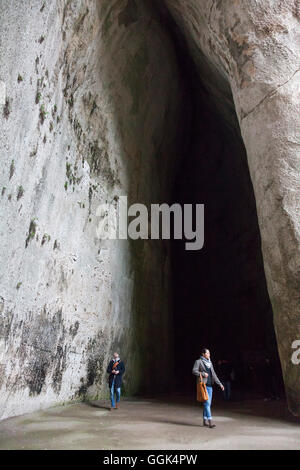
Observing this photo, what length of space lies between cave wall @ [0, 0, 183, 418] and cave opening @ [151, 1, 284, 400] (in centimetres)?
334

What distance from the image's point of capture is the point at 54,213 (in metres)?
8.09

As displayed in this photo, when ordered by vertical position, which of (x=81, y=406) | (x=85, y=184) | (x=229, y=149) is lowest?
(x=81, y=406)

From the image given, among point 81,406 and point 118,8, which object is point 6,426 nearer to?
point 81,406

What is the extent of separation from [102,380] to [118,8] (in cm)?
954

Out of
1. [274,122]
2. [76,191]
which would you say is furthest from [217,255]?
[76,191]

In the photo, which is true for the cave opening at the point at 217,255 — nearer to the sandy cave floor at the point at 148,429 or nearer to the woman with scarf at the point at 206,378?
the sandy cave floor at the point at 148,429

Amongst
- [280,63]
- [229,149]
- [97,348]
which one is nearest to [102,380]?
[97,348]

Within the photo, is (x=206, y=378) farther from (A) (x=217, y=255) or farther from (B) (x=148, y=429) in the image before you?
(A) (x=217, y=255)

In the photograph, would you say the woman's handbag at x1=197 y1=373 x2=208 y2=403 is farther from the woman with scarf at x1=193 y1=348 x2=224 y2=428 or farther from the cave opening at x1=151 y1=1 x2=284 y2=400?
the cave opening at x1=151 y1=1 x2=284 y2=400

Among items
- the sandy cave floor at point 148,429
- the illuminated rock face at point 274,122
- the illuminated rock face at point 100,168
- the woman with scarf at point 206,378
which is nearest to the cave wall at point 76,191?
the illuminated rock face at point 100,168

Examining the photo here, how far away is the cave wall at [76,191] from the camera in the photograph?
641 centimetres

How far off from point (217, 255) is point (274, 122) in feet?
37.6

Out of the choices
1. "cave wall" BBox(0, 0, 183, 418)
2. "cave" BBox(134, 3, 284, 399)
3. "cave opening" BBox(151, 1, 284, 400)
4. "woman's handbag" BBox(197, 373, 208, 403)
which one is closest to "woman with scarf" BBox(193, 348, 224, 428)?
"woman's handbag" BBox(197, 373, 208, 403)
